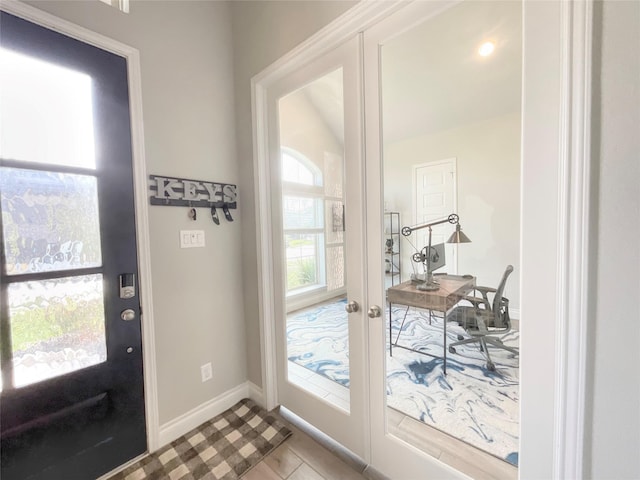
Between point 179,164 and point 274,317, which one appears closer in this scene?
point 179,164

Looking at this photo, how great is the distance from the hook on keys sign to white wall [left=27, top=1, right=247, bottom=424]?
0.05 metres

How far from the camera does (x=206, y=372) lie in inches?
71.7

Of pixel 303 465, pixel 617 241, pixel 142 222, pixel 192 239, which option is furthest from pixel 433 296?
pixel 142 222

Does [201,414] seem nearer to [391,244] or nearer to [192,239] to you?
[192,239]

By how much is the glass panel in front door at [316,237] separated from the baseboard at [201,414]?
0.48m

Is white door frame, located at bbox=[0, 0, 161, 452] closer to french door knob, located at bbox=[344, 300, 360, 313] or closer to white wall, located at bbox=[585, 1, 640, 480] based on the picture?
french door knob, located at bbox=[344, 300, 360, 313]

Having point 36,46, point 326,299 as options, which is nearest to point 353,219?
point 326,299

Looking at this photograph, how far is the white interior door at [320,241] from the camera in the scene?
140 cm

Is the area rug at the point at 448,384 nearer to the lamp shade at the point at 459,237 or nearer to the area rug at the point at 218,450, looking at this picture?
the lamp shade at the point at 459,237

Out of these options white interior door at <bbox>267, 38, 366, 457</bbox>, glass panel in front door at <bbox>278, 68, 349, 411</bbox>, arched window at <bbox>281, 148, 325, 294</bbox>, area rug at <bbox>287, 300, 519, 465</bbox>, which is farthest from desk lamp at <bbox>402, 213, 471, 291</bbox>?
arched window at <bbox>281, 148, 325, 294</bbox>

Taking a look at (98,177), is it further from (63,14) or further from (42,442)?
(42,442)

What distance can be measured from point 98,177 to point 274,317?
51.8 inches

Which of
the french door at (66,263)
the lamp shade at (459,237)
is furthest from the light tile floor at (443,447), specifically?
the french door at (66,263)

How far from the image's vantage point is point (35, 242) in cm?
120
